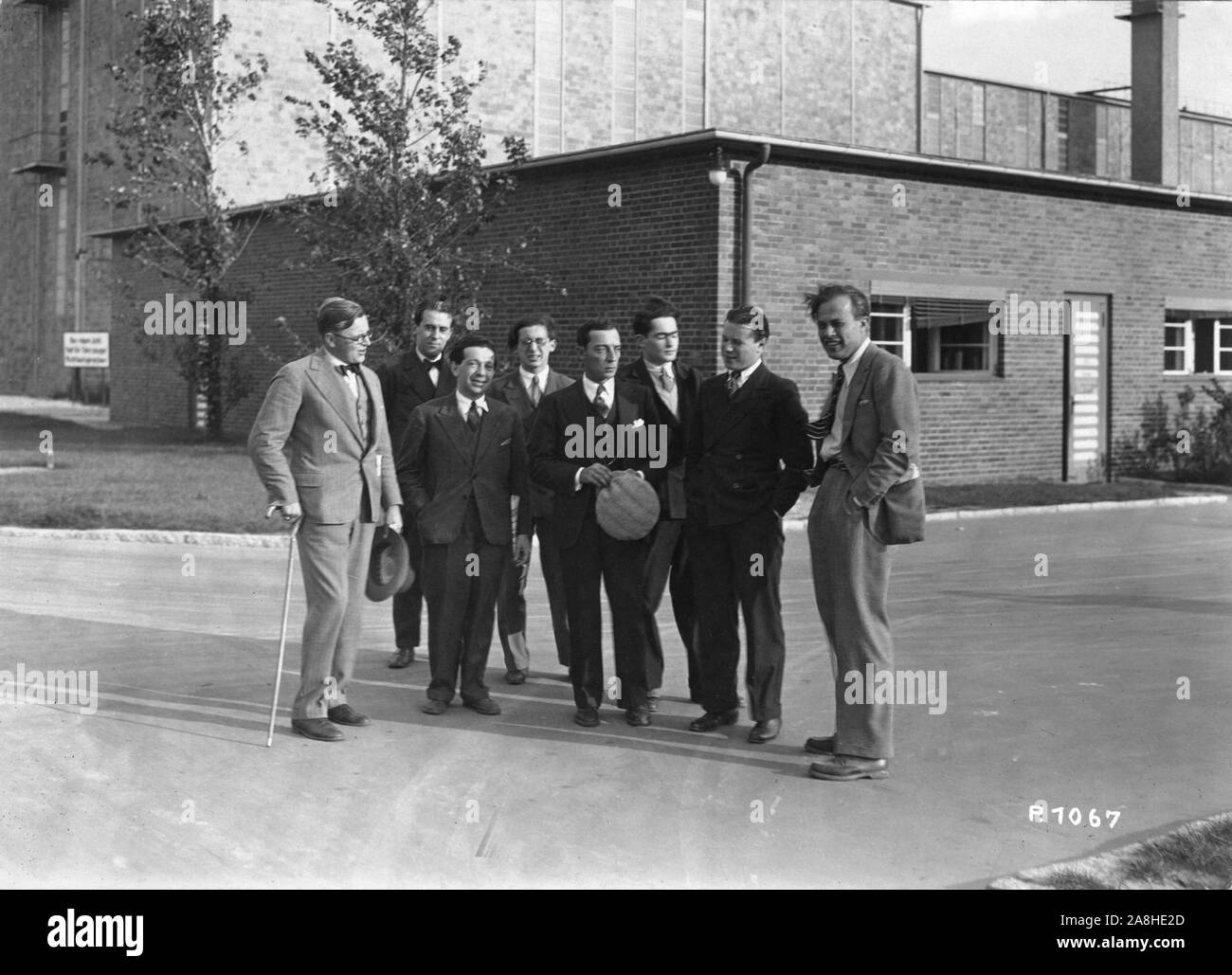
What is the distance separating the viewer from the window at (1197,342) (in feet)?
79.4

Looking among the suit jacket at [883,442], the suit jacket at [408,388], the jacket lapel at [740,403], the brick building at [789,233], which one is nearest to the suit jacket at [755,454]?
the jacket lapel at [740,403]

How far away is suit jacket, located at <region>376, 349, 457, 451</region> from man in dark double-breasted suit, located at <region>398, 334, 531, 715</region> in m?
0.97

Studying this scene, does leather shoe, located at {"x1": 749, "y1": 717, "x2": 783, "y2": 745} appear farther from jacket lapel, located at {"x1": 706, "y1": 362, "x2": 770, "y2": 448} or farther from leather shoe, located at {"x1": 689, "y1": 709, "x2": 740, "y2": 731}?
jacket lapel, located at {"x1": 706, "y1": 362, "x2": 770, "y2": 448}

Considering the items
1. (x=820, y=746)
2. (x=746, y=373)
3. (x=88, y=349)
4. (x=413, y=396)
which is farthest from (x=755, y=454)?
(x=88, y=349)

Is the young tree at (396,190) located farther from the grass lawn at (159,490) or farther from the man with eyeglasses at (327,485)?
the man with eyeglasses at (327,485)

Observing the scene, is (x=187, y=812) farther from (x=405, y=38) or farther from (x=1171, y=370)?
(x=1171, y=370)

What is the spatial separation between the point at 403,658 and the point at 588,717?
1.94 m

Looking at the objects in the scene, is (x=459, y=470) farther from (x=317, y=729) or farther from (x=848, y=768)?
(x=848, y=768)

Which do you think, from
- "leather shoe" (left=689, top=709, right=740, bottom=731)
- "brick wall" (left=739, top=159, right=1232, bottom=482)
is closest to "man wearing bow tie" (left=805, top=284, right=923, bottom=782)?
"leather shoe" (left=689, top=709, right=740, bottom=731)

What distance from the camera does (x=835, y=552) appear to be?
6.51 m

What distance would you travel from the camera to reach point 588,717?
7375mm

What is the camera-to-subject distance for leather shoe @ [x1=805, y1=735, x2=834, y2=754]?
270 inches

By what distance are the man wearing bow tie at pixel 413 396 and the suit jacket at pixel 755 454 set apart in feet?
7.34

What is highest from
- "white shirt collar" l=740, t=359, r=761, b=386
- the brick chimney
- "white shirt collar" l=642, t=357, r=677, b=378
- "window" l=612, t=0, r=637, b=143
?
"window" l=612, t=0, r=637, b=143
